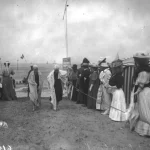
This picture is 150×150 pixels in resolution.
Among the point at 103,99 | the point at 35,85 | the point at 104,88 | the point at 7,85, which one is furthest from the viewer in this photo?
the point at 7,85

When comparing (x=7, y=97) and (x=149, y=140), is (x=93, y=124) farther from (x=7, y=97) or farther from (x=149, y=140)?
(x=7, y=97)

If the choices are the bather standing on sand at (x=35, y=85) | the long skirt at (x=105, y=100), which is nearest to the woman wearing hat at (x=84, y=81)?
the long skirt at (x=105, y=100)

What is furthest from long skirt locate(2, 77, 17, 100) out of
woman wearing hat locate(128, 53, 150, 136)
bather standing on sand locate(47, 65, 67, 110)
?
woman wearing hat locate(128, 53, 150, 136)

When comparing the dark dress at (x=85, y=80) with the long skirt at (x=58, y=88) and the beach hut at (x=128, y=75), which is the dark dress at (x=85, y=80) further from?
the beach hut at (x=128, y=75)

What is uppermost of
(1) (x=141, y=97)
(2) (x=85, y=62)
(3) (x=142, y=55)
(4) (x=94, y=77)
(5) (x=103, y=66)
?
(3) (x=142, y=55)

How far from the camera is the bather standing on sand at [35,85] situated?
7.55 meters

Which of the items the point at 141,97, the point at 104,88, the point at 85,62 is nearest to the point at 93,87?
the point at 104,88

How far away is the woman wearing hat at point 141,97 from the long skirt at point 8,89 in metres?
7.42

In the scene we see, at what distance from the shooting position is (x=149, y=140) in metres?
4.30

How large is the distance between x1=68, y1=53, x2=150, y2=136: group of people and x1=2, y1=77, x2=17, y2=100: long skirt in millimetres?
3372

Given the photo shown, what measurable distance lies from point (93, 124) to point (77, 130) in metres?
0.79

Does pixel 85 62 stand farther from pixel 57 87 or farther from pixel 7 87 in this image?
pixel 7 87

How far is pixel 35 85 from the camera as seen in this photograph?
7.64 meters

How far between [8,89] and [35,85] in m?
3.29
